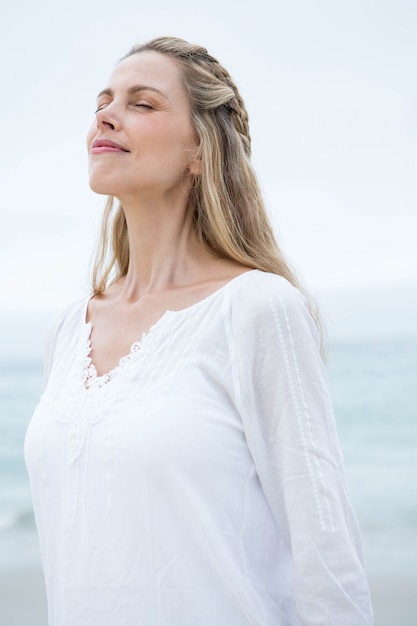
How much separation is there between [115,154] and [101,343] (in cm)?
40

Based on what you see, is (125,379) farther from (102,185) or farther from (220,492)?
(102,185)

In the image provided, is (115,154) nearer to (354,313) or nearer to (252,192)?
(252,192)

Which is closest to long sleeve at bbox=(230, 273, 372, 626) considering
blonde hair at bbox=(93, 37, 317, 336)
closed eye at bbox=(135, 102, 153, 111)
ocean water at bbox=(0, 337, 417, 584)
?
blonde hair at bbox=(93, 37, 317, 336)

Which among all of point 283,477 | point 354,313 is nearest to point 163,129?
point 283,477

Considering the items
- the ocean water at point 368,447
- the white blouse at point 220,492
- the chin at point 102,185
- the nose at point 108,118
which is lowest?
the ocean water at point 368,447

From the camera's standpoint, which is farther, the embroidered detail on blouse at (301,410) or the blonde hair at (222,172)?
the blonde hair at (222,172)

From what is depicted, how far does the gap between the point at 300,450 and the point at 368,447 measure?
10.2 m

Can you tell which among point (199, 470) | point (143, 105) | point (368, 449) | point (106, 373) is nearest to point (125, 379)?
point (106, 373)

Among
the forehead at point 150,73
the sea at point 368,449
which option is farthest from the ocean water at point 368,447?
the forehead at point 150,73

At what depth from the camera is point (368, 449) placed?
11.2m

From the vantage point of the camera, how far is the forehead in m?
1.82

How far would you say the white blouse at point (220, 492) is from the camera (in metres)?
1.43

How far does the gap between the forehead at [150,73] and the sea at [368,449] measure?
11.4 feet

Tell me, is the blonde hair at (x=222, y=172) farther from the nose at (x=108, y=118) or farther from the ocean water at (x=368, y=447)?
the ocean water at (x=368, y=447)
